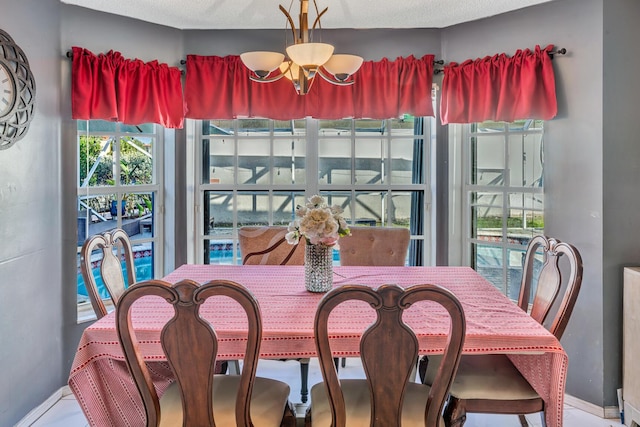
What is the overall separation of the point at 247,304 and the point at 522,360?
122 centimetres

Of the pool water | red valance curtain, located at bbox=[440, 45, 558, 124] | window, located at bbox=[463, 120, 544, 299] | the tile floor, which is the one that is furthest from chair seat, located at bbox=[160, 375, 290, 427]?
red valance curtain, located at bbox=[440, 45, 558, 124]

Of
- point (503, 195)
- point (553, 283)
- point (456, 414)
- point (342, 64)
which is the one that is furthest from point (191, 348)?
point (503, 195)

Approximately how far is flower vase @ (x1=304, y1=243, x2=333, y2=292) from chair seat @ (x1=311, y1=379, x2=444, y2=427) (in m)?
0.47

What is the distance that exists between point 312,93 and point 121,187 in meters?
1.50

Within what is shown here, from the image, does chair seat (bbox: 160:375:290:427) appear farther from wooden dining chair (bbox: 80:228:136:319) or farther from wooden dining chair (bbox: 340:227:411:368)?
wooden dining chair (bbox: 340:227:411:368)

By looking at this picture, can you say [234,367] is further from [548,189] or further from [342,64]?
[548,189]

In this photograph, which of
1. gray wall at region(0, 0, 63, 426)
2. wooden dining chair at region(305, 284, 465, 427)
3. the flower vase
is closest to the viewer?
wooden dining chair at region(305, 284, 465, 427)

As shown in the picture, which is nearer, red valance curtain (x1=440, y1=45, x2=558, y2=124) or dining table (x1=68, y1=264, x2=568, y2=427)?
dining table (x1=68, y1=264, x2=568, y2=427)

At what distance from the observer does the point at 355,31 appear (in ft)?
10.2

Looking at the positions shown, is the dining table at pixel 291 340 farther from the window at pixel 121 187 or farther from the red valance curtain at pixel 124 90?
the red valance curtain at pixel 124 90

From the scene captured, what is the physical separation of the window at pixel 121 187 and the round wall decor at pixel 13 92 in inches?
20.5

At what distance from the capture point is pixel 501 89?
275cm

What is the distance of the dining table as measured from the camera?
4.91ft

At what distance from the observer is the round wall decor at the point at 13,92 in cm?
204
